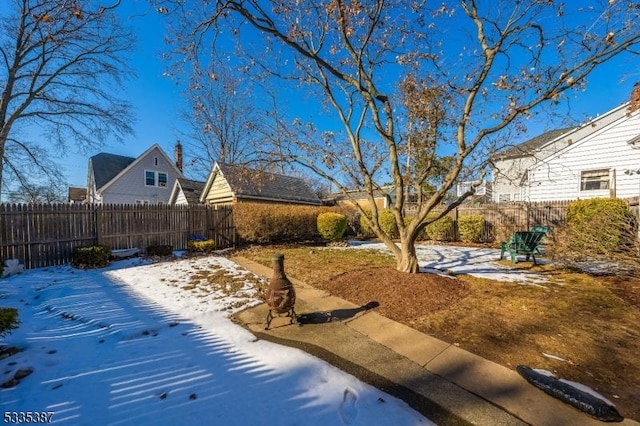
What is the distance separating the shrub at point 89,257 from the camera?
25.0 ft

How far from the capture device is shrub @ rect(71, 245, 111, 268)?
7.62m

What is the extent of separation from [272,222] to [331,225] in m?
3.06

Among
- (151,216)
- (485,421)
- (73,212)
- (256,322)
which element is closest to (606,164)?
(485,421)

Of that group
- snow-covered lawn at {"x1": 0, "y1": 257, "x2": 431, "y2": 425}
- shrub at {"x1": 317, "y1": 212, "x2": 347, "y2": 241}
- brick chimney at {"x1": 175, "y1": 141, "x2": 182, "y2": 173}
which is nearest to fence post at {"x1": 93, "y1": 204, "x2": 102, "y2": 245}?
snow-covered lawn at {"x1": 0, "y1": 257, "x2": 431, "y2": 425}

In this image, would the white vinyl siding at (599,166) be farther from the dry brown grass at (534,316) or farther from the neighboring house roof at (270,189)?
the neighboring house roof at (270,189)

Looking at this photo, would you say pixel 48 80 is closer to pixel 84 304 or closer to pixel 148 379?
pixel 84 304

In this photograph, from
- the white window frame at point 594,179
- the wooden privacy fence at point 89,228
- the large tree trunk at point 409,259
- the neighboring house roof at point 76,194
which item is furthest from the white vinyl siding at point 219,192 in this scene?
the neighboring house roof at point 76,194

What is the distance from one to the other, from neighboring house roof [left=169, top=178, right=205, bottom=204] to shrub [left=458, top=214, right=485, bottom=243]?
17.8 metres

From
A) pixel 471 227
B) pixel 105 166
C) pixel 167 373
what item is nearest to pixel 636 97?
pixel 167 373

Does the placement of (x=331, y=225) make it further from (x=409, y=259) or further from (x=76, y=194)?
(x=76, y=194)

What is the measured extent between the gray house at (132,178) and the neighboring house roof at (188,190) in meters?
2.51

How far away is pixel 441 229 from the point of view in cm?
1356

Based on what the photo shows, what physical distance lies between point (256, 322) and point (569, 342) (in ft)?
13.0

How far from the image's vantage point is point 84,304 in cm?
457
